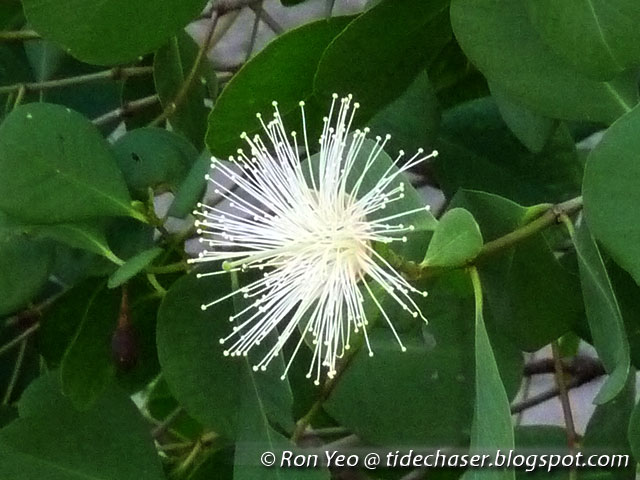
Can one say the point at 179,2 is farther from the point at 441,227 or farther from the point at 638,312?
the point at 638,312

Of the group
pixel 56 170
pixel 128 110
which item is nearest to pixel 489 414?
pixel 56 170

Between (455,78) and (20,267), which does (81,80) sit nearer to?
(20,267)

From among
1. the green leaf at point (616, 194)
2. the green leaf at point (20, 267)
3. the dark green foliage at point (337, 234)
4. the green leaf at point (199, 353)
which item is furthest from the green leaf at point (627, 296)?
the green leaf at point (20, 267)

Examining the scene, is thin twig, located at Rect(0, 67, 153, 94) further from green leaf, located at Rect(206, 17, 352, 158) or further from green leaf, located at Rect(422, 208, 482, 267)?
green leaf, located at Rect(422, 208, 482, 267)

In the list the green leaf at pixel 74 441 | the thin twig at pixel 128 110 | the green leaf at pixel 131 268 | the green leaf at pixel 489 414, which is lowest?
the green leaf at pixel 74 441

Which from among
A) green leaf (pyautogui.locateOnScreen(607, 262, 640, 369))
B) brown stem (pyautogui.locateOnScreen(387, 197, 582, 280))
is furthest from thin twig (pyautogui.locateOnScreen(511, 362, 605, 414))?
brown stem (pyautogui.locateOnScreen(387, 197, 582, 280))

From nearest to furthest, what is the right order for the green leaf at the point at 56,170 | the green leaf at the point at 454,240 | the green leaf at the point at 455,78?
the green leaf at the point at 454,240, the green leaf at the point at 56,170, the green leaf at the point at 455,78

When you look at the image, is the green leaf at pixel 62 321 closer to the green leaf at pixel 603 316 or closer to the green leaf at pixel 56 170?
the green leaf at pixel 56 170
